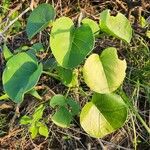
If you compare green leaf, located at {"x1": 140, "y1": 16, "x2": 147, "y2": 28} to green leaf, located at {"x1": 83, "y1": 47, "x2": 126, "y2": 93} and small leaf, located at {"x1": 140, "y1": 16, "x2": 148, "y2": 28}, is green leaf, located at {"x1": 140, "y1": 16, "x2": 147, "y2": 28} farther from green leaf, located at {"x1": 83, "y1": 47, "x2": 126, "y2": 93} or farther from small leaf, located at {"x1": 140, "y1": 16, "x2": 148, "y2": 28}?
green leaf, located at {"x1": 83, "y1": 47, "x2": 126, "y2": 93}

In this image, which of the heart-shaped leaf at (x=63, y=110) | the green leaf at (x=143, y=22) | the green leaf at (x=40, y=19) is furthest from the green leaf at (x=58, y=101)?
the green leaf at (x=143, y=22)

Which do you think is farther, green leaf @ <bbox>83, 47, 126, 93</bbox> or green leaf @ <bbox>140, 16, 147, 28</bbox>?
green leaf @ <bbox>140, 16, 147, 28</bbox>

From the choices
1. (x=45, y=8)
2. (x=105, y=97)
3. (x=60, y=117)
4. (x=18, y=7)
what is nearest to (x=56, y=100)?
(x=60, y=117)

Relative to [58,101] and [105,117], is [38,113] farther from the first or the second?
[105,117]

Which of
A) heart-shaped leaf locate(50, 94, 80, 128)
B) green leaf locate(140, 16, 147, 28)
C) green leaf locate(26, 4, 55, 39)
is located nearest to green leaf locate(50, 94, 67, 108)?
heart-shaped leaf locate(50, 94, 80, 128)

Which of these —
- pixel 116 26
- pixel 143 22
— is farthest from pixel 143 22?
pixel 116 26

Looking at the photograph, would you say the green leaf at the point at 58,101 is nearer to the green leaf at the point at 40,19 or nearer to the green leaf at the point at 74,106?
→ the green leaf at the point at 74,106
